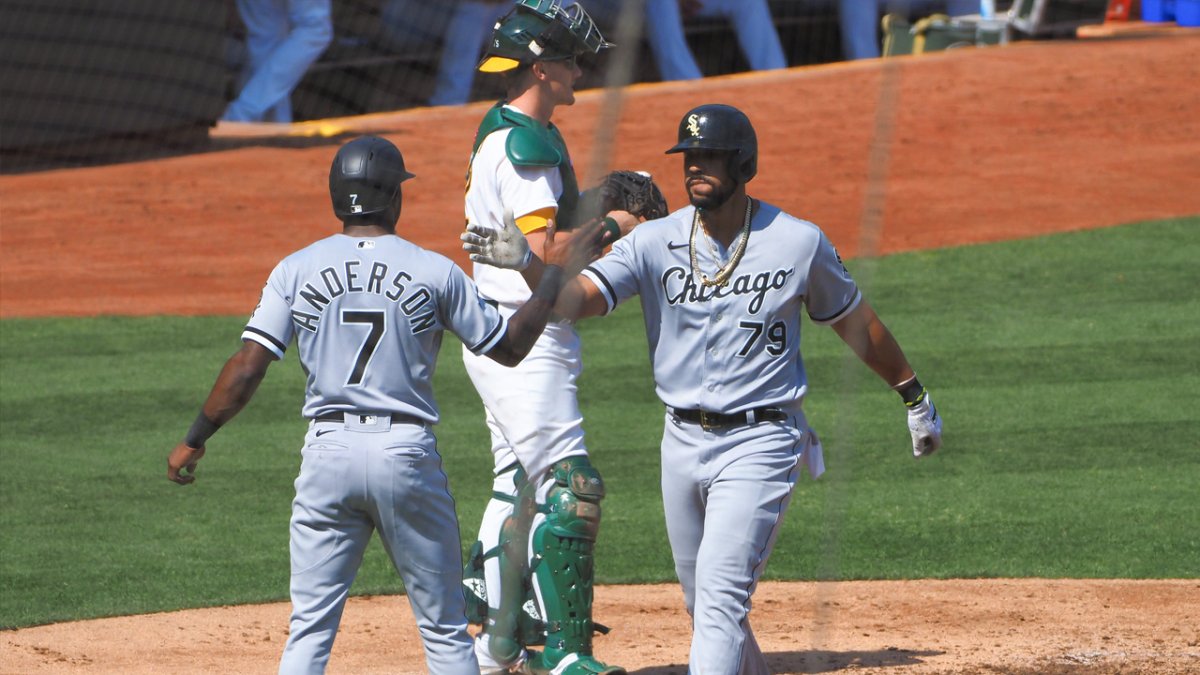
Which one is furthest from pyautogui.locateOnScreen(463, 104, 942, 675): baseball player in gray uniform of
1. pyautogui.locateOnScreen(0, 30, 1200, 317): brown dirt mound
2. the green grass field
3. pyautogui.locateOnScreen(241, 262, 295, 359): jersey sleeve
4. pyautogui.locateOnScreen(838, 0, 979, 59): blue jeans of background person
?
pyautogui.locateOnScreen(838, 0, 979, 59): blue jeans of background person

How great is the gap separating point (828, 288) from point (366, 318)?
4.36 ft

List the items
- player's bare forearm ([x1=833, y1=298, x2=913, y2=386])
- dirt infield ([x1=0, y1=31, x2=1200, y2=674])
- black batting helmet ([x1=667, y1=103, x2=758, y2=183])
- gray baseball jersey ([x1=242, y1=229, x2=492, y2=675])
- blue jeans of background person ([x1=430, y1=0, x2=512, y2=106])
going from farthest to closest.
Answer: blue jeans of background person ([x1=430, y1=0, x2=512, y2=106]) → dirt infield ([x1=0, y1=31, x2=1200, y2=674]) → player's bare forearm ([x1=833, y1=298, x2=913, y2=386]) → black batting helmet ([x1=667, y1=103, x2=758, y2=183]) → gray baseball jersey ([x1=242, y1=229, x2=492, y2=675])

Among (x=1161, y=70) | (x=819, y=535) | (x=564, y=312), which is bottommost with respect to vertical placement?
(x=1161, y=70)

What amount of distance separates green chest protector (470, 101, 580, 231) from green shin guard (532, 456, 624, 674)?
81 centimetres

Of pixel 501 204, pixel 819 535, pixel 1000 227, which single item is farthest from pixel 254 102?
pixel 501 204

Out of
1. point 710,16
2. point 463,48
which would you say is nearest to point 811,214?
point 710,16

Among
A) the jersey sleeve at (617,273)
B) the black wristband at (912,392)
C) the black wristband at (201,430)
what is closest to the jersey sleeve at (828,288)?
the black wristband at (912,392)

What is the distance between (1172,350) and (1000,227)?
3771mm

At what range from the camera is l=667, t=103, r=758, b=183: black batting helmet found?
16.0 feet

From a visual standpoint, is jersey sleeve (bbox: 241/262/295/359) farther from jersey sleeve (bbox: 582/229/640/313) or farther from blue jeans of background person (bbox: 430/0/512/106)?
blue jeans of background person (bbox: 430/0/512/106)

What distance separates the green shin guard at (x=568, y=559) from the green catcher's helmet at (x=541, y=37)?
1.30m

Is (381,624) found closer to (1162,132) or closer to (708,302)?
(708,302)

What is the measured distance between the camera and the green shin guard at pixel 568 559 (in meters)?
5.42

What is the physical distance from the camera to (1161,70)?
19281 millimetres
